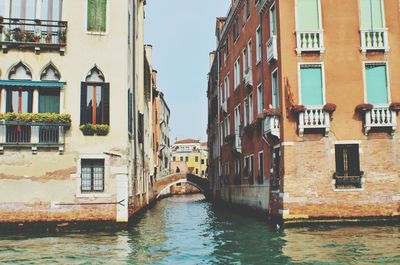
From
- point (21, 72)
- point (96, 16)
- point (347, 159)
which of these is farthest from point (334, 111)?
point (21, 72)

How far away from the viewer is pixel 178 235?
13.6 metres

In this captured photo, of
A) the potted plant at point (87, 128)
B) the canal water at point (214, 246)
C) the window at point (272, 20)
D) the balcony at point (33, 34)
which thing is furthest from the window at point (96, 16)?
the canal water at point (214, 246)

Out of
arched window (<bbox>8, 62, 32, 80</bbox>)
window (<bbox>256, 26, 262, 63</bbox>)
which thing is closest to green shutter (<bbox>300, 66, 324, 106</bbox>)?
window (<bbox>256, 26, 262, 63</bbox>)

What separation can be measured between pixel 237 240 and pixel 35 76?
712 cm

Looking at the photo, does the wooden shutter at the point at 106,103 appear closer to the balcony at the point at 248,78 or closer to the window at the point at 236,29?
the balcony at the point at 248,78

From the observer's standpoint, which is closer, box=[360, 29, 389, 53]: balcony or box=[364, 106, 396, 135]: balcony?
box=[364, 106, 396, 135]: balcony

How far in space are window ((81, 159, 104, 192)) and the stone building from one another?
0.03m

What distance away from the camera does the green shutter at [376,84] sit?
14.3 metres

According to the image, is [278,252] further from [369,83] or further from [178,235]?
[369,83]

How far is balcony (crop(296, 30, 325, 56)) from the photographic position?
14.3 metres

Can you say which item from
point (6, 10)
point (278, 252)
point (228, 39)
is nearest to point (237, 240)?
point (278, 252)

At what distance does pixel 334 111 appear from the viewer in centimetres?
1406

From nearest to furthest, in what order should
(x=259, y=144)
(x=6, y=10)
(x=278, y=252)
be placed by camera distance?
(x=278, y=252) < (x=6, y=10) < (x=259, y=144)

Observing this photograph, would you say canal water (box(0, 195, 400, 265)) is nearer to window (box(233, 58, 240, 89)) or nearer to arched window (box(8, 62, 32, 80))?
arched window (box(8, 62, 32, 80))
